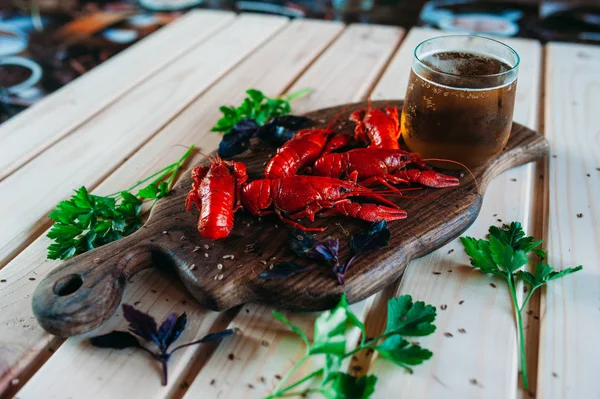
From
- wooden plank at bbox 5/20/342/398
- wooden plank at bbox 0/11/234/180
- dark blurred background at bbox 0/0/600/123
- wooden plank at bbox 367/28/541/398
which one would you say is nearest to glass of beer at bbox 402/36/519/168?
wooden plank at bbox 367/28/541/398

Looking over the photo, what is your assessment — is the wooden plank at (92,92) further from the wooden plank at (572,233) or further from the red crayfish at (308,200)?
the wooden plank at (572,233)

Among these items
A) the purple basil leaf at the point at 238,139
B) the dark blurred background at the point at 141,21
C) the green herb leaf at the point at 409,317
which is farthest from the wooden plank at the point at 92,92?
the green herb leaf at the point at 409,317

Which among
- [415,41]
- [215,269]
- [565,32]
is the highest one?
[215,269]

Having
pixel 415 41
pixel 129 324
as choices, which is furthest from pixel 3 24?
pixel 129 324

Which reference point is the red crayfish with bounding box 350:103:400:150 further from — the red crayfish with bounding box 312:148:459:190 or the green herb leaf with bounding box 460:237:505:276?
the green herb leaf with bounding box 460:237:505:276

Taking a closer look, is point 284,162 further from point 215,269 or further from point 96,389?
point 96,389

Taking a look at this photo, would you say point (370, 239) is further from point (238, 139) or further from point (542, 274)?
point (238, 139)
